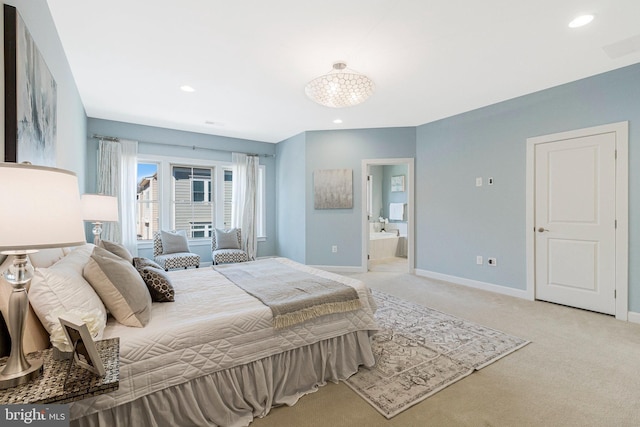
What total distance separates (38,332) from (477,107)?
193 inches

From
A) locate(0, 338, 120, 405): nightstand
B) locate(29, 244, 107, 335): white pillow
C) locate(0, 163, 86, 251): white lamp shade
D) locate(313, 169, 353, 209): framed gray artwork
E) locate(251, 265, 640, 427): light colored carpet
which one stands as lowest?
locate(251, 265, 640, 427): light colored carpet

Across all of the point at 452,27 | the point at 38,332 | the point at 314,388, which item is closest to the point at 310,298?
the point at 314,388

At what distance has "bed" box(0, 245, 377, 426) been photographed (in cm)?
134

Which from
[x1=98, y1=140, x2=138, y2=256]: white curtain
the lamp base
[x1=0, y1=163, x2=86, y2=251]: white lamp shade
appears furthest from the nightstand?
[x1=98, y1=140, x2=138, y2=256]: white curtain

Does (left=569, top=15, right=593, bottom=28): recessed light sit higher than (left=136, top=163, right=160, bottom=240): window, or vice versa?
(left=569, top=15, right=593, bottom=28): recessed light

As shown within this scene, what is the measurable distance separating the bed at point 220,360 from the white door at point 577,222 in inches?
110

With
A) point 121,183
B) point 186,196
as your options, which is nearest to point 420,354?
point 186,196

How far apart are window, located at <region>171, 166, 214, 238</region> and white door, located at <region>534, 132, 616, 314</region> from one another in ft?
17.5

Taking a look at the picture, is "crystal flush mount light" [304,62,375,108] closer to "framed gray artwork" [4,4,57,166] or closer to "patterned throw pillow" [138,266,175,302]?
"framed gray artwork" [4,4,57,166]

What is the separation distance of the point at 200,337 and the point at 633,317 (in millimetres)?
4083

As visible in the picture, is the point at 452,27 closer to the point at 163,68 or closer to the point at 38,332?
the point at 163,68

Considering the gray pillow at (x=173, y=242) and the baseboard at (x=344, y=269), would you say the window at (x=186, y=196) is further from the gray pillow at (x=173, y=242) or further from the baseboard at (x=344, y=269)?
the baseboard at (x=344, y=269)

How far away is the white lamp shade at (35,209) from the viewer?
83cm

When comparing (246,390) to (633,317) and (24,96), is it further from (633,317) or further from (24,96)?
(633,317)
